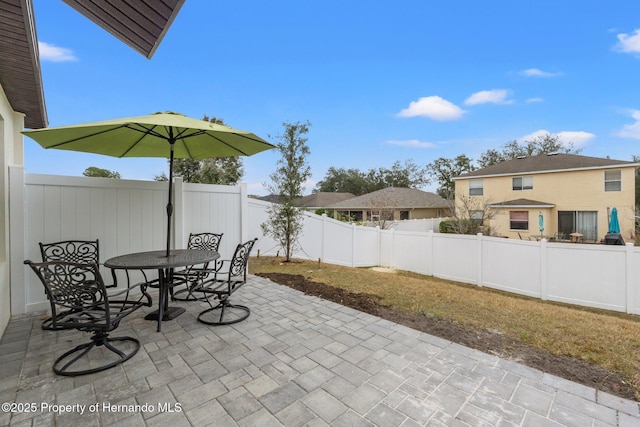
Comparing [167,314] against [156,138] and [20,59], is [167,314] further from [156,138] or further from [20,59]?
[20,59]

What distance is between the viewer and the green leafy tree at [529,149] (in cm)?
2820

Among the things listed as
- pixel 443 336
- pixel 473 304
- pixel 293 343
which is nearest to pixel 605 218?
pixel 473 304

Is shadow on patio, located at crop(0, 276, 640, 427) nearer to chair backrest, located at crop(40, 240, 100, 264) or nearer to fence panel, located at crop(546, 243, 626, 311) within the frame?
chair backrest, located at crop(40, 240, 100, 264)

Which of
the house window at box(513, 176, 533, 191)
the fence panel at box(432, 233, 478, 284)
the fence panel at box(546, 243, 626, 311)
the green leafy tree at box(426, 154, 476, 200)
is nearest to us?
the fence panel at box(546, 243, 626, 311)

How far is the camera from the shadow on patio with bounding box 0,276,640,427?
6.00ft

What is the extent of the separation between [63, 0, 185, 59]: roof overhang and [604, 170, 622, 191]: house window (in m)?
21.7

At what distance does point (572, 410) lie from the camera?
6.30 feet

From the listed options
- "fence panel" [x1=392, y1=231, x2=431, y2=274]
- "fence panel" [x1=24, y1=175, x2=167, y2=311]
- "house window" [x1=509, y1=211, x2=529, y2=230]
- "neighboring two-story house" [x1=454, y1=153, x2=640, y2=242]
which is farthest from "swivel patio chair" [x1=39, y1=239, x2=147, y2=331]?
"house window" [x1=509, y1=211, x2=529, y2=230]

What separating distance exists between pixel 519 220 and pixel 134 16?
21.3 m

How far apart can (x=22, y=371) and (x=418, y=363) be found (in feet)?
11.5

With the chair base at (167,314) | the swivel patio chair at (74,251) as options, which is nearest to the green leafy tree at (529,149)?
the chair base at (167,314)

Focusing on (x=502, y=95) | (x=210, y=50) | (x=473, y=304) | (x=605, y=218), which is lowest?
(x=473, y=304)

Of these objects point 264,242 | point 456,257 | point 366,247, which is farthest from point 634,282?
point 264,242

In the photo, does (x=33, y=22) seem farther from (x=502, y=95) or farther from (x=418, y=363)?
(x=502, y=95)
